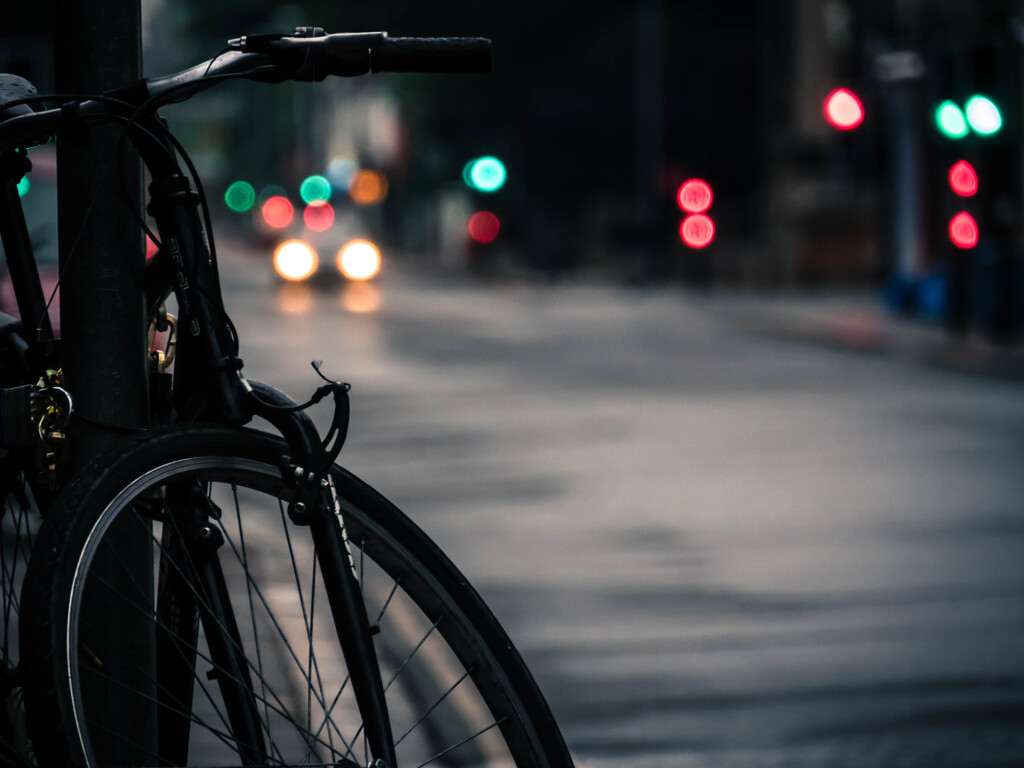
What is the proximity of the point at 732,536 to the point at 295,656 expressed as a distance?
5.95 m

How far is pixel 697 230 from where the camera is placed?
133 feet

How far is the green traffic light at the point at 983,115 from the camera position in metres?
21.4

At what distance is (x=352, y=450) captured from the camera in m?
12.2

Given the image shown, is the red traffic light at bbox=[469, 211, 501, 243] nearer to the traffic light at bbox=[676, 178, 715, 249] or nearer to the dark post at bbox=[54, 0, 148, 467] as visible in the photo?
the traffic light at bbox=[676, 178, 715, 249]

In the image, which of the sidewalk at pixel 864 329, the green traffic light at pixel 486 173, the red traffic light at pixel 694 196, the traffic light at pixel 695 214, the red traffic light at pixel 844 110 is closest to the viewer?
the sidewalk at pixel 864 329

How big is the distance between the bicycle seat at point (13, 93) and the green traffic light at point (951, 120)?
64.6 ft

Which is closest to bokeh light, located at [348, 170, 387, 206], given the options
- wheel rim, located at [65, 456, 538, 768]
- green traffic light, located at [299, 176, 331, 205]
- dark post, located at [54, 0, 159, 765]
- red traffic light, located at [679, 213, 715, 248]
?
green traffic light, located at [299, 176, 331, 205]

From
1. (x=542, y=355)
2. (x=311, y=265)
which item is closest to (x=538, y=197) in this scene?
(x=311, y=265)

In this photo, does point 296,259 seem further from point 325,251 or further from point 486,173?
point 486,173

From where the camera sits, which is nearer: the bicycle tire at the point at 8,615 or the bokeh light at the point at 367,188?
the bicycle tire at the point at 8,615

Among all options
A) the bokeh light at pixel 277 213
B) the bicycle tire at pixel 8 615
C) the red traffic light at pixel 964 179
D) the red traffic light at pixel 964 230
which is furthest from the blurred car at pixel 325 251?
the bicycle tire at pixel 8 615

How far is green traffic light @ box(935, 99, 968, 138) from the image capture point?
21703 mm

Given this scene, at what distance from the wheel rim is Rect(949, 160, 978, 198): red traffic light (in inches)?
547

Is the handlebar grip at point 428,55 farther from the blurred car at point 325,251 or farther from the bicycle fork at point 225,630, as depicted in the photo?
the blurred car at point 325,251
